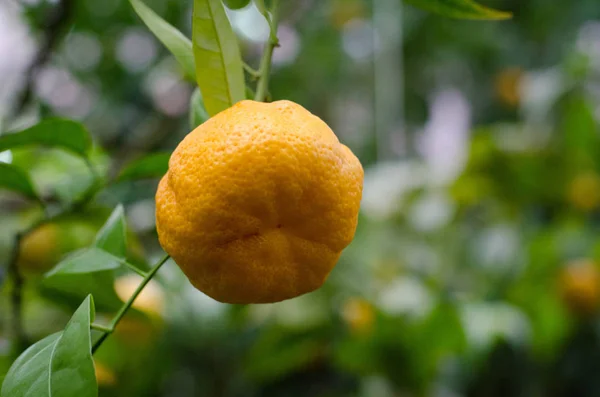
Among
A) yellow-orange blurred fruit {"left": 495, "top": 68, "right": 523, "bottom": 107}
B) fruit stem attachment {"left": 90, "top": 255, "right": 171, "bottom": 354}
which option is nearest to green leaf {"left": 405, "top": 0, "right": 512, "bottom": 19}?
fruit stem attachment {"left": 90, "top": 255, "right": 171, "bottom": 354}

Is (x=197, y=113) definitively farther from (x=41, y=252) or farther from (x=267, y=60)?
(x=41, y=252)

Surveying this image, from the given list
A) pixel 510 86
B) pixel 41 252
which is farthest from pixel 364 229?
pixel 510 86

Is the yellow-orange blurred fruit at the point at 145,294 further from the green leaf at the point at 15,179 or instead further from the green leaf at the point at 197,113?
the green leaf at the point at 197,113

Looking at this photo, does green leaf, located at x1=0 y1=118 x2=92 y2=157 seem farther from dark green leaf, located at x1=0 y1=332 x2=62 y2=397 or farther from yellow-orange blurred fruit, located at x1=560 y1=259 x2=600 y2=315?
yellow-orange blurred fruit, located at x1=560 y1=259 x2=600 y2=315

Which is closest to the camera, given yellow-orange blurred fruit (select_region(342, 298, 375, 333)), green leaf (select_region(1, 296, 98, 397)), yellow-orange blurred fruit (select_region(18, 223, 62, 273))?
green leaf (select_region(1, 296, 98, 397))

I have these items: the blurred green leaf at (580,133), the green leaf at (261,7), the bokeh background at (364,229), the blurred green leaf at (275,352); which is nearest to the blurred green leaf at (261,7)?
the green leaf at (261,7)

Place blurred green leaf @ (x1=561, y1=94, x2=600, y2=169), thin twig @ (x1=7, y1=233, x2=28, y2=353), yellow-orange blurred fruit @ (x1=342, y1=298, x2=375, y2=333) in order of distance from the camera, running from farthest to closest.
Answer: blurred green leaf @ (x1=561, y1=94, x2=600, y2=169), yellow-orange blurred fruit @ (x1=342, y1=298, x2=375, y2=333), thin twig @ (x1=7, y1=233, x2=28, y2=353)
